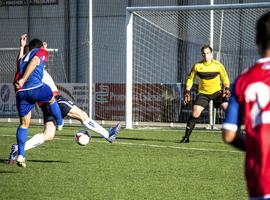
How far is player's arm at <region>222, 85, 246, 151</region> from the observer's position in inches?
156

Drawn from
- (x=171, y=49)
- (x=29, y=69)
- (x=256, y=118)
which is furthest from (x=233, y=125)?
(x=171, y=49)

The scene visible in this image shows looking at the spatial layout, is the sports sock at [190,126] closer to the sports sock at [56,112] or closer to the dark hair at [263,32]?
the sports sock at [56,112]

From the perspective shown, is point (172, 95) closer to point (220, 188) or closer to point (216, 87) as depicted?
point (216, 87)

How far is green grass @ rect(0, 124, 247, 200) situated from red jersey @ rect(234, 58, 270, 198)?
4.19m

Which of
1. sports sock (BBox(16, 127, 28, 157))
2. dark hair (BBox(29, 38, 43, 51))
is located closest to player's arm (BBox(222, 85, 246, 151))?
Answer: sports sock (BBox(16, 127, 28, 157))

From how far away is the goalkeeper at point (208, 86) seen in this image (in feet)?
52.4

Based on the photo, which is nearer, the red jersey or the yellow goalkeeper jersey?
the red jersey

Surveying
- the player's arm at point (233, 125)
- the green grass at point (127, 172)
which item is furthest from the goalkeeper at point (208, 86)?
the player's arm at point (233, 125)

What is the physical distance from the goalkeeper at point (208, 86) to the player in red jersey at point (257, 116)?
1196 centimetres

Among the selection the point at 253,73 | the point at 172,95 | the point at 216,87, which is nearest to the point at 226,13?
the point at 172,95

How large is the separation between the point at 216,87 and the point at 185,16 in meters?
6.48

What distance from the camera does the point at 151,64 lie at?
2592cm

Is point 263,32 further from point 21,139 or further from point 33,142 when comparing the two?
point 33,142

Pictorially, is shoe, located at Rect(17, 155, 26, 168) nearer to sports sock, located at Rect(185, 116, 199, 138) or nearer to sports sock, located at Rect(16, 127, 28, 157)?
sports sock, located at Rect(16, 127, 28, 157)
